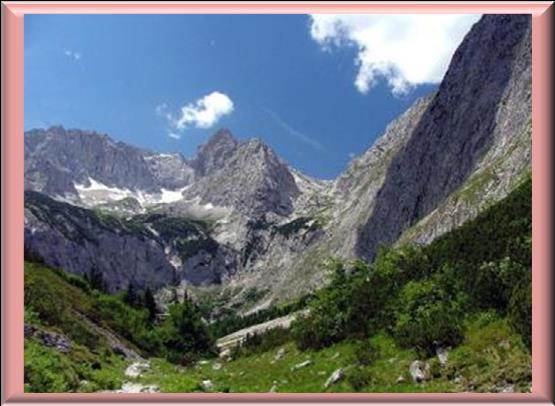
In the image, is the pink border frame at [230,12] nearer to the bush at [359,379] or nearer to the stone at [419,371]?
the stone at [419,371]

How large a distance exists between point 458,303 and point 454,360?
8844mm

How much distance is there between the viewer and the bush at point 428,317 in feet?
102

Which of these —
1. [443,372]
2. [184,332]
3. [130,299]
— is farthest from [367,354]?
[130,299]

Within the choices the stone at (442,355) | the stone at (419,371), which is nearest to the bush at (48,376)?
the stone at (419,371)

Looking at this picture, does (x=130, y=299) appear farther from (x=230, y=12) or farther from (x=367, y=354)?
(x=230, y=12)

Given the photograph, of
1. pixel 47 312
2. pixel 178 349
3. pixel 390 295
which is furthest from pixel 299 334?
pixel 178 349

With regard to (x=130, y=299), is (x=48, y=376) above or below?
below

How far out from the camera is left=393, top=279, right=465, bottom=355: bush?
31.1 meters

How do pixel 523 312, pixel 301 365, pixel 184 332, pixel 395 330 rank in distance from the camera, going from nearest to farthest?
1. pixel 523 312
2. pixel 395 330
3. pixel 301 365
4. pixel 184 332

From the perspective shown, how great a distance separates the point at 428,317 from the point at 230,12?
24.2 m

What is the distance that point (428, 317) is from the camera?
35.3 m

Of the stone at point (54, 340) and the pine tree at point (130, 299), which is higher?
the pine tree at point (130, 299)

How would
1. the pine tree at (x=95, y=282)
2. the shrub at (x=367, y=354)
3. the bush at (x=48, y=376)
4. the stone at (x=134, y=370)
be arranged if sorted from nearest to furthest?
the bush at (x=48, y=376), the shrub at (x=367, y=354), the stone at (x=134, y=370), the pine tree at (x=95, y=282)

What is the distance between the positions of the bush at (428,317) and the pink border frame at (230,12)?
15593 mm
